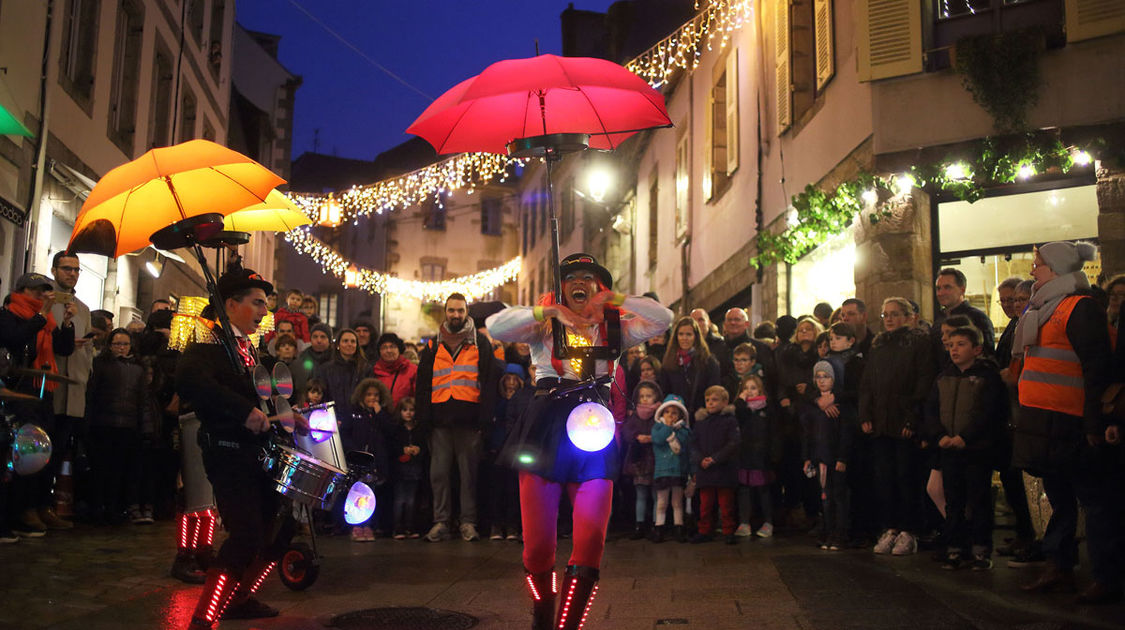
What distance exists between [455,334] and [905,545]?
4507 millimetres

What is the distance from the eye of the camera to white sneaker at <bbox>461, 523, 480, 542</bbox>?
Result: 988 centimetres

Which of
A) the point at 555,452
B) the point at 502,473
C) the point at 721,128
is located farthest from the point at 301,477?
the point at 721,128

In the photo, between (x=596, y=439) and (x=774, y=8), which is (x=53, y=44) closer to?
(x=774, y=8)

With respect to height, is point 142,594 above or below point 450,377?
below

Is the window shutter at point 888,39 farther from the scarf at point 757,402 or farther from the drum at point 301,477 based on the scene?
the drum at point 301,477

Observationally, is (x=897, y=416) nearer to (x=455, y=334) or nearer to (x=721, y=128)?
(x=455, y=334)

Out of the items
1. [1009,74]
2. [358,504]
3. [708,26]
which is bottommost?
[358,504]

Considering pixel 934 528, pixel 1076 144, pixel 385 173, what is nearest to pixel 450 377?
pixel 934 528

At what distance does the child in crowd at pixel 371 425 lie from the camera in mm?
10305

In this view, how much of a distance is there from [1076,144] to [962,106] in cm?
118

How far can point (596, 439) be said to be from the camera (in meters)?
4.61

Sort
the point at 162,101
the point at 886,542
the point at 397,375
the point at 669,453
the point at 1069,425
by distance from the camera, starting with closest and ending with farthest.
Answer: the point at 1069,425 < the point at 886,542 < the point at 669,453 < the point at 397,375 < the point at 162,101

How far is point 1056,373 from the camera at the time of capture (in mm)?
6359

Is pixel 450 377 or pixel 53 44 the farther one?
pixel 53 44
